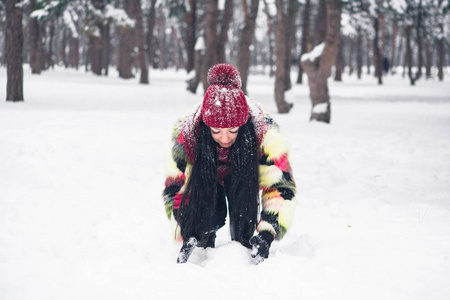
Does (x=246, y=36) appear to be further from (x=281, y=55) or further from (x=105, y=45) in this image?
(x=105, y=45)

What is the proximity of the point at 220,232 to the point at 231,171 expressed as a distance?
1134mm

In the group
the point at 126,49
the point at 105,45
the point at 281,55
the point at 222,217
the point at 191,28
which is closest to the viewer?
the point at 222,217

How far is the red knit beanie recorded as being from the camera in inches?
89.0

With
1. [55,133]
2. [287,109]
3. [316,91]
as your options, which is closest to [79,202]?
[55,133]

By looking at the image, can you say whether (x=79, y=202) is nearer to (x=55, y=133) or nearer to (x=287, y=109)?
(x=55, y=133)

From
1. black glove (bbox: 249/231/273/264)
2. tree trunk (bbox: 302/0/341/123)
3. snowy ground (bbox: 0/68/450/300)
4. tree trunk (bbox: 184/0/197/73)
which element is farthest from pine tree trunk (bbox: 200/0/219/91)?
black glove (bbox: 249/231/273/264)

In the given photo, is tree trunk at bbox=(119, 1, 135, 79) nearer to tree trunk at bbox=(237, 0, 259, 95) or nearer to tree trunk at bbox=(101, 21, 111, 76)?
tree trunk at bbox=(101, 21, 111, 76)

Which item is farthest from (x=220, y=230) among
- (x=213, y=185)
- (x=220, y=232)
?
(x=213, y=185)

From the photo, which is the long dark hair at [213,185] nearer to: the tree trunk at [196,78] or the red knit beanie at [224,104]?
the red knit beanie at [224,104]

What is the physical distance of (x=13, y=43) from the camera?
31.5 feet

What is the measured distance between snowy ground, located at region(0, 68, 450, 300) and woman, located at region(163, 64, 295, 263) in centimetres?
20

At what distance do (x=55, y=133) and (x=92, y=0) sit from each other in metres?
15.4

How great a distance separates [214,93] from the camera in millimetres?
2303

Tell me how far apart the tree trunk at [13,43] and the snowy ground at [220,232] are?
7.51 ft
